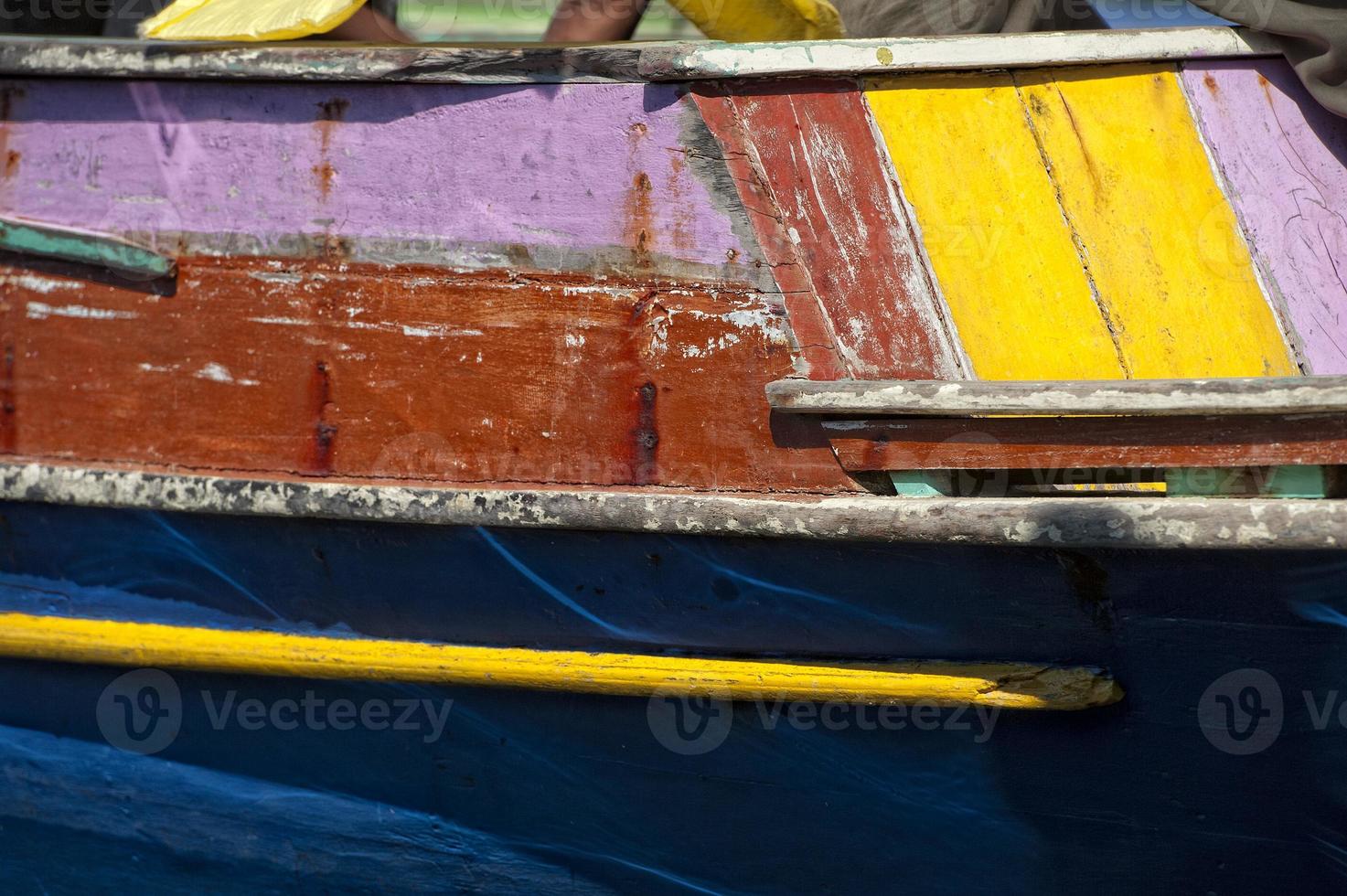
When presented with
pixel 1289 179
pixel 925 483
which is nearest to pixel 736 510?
pixel 925 483

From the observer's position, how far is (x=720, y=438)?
1.84m

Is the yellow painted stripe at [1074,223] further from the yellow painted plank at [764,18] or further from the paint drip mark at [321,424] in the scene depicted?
the paint drip mark at [321,424]

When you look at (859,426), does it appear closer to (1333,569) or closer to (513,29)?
(1333,569)

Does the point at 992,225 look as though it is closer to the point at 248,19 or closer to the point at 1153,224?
the point at 1153,224

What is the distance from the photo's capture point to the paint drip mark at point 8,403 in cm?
205

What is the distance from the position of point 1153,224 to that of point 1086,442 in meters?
0.40

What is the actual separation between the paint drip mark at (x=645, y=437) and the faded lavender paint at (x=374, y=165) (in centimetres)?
23

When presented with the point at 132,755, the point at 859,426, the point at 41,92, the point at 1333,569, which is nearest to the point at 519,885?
→ the point at 132,755

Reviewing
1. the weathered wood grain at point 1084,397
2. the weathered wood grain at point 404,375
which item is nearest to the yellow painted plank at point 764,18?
the weathered wood grain at point 404,375

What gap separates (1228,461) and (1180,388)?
0.14 m

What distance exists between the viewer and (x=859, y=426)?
5.82 feet

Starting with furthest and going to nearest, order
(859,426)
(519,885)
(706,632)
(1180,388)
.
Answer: (519,885) < (706,632) < (859,426) < (1180,388)

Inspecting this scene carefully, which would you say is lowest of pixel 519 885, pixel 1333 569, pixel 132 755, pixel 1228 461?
pixel 519 885

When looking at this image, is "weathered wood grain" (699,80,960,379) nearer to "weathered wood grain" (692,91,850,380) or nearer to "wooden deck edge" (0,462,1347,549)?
"weathered wood grain" (692,91,850,380)
